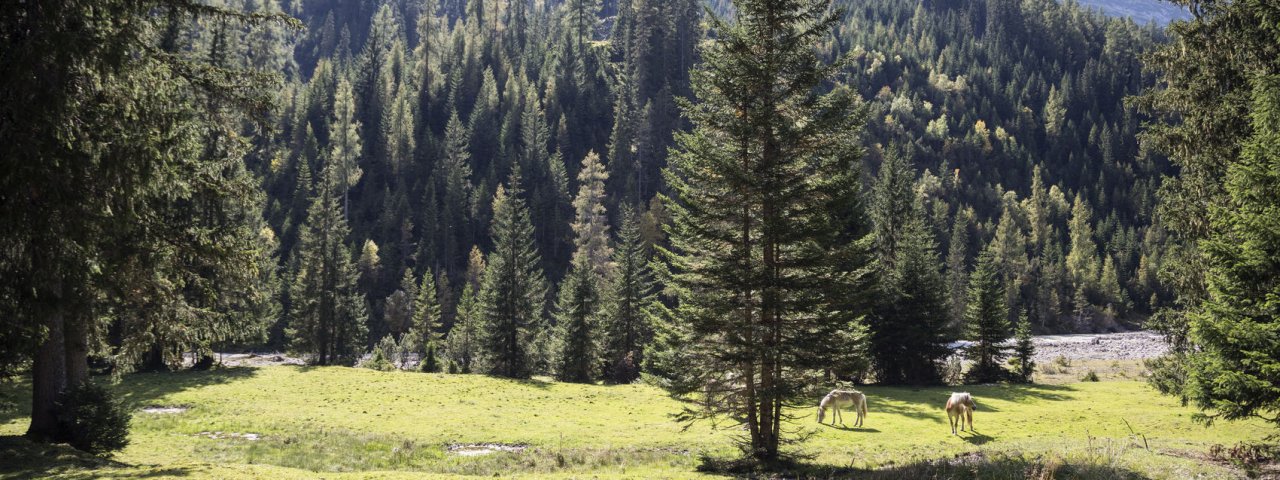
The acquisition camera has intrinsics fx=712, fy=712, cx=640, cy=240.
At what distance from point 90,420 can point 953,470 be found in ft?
68.7

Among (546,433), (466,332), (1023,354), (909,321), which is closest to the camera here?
(546,433)

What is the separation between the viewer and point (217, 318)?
20.7m

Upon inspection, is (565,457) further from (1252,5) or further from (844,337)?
(1252,5)

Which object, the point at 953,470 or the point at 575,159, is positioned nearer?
the point at 953,470

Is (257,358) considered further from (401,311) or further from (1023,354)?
(1023,354)

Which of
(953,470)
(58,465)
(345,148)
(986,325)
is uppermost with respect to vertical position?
(345,148)

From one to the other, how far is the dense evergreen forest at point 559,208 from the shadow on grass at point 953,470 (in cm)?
128

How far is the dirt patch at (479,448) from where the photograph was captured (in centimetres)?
2441

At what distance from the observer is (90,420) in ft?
57.3

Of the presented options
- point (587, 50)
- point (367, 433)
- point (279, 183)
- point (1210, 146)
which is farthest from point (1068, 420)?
point (587, 50)

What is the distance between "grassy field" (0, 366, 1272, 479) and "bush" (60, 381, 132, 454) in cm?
70

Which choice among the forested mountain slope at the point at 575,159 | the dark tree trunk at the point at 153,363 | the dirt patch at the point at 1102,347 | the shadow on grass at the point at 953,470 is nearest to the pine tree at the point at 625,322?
the dark tree trunk at the point at 153,363

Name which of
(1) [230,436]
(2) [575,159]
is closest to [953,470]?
(1) [230,436]

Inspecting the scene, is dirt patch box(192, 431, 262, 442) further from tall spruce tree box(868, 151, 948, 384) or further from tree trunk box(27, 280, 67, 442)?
tall spruce tree box(868, 151, 948, 384)
